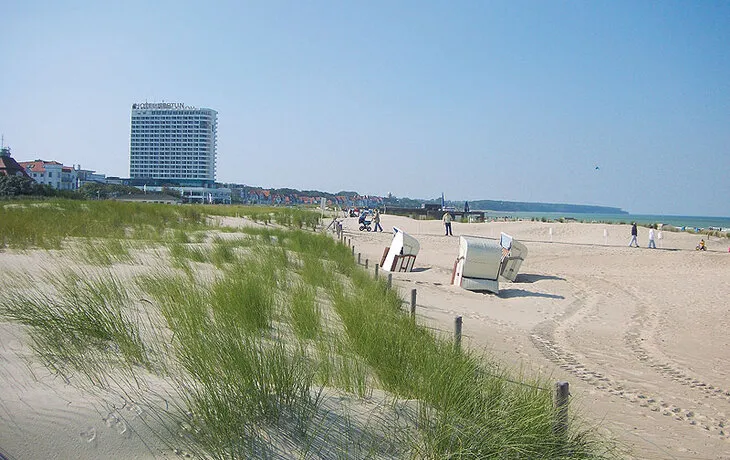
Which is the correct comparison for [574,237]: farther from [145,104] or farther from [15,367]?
[145,104]

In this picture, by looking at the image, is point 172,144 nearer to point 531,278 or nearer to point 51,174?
point 51,174

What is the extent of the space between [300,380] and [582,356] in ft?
19.5

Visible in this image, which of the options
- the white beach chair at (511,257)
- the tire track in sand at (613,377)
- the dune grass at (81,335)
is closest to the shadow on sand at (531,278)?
the white beach chair at (511,257)

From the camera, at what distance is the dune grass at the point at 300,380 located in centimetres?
319

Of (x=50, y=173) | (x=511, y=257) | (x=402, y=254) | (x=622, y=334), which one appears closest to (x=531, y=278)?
(x=511, y=257)

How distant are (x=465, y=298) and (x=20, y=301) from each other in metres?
9.75

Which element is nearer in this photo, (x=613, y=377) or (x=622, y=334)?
(x=613, y=377)

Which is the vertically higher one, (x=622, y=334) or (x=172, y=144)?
(x=172, y=144)

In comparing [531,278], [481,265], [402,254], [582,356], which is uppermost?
[481,265]

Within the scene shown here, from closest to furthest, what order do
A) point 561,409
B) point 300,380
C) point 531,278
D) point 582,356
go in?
point 561,409 → point 300,380 → point 582,356 → point 531,278

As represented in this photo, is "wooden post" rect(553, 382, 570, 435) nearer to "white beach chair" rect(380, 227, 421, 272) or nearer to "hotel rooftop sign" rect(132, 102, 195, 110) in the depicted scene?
"white beach chair" rect(380, 227, 421, 272)

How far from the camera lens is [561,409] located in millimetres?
3488

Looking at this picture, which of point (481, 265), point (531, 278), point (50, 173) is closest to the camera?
point (481, 265)

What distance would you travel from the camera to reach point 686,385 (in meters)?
7.12
